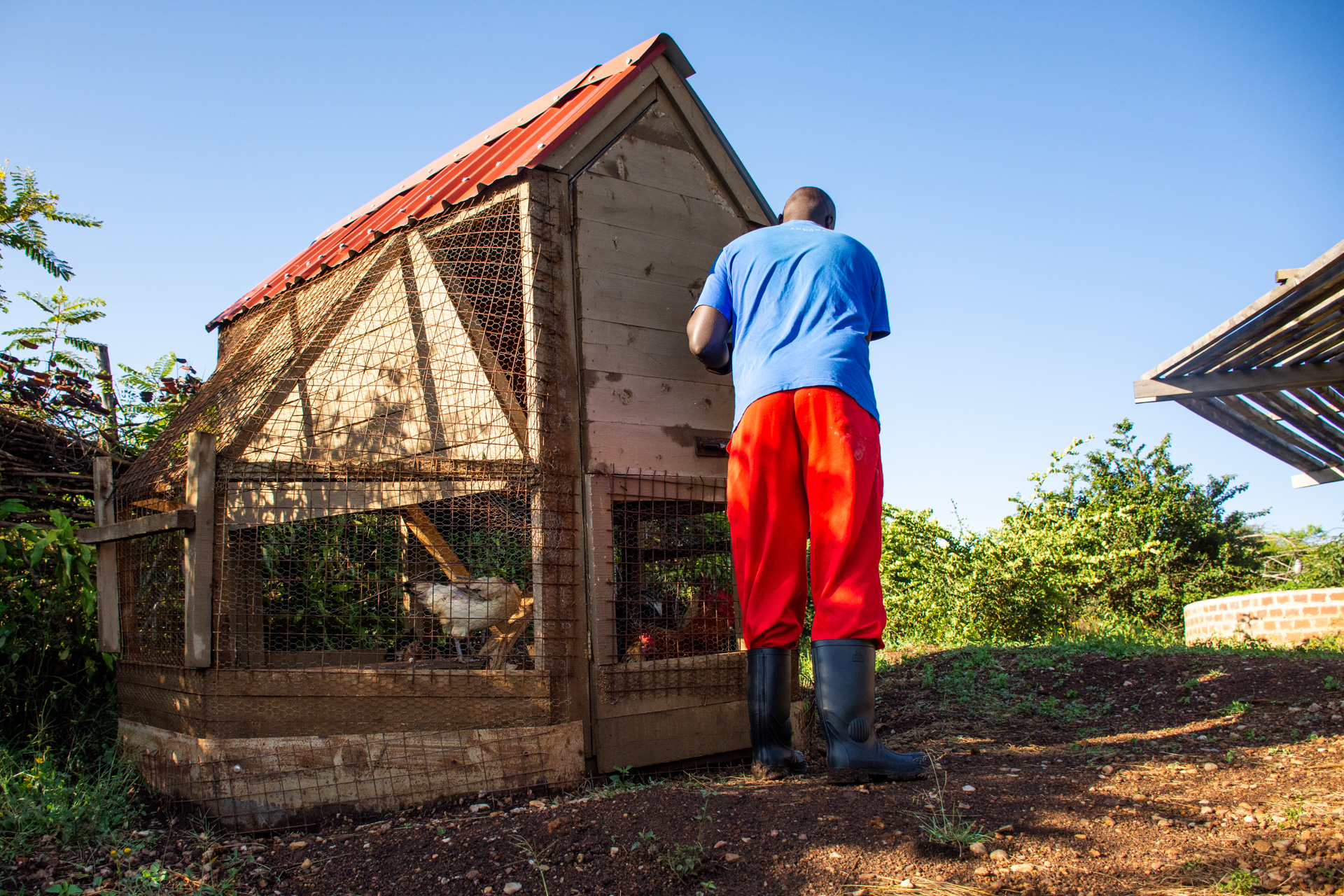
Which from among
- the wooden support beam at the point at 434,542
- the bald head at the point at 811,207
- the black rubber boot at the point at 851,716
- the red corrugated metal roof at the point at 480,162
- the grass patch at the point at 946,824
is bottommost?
the grass patch at the point at 946,824

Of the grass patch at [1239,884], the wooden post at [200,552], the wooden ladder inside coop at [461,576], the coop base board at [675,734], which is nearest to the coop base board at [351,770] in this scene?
the coop base board at [675,734]

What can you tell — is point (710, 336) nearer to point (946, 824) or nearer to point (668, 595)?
point (668, 595)

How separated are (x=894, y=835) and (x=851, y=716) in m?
0.67

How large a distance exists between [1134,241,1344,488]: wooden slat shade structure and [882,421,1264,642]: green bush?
2501mm

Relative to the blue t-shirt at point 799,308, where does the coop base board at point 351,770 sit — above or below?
below

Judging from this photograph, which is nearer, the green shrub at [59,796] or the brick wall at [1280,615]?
the green shrub at [59,796]

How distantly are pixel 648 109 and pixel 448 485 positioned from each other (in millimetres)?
2189

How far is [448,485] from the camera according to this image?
3773 millimetres

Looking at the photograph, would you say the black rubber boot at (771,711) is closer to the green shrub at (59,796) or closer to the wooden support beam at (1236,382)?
the green shrub at (59,796)

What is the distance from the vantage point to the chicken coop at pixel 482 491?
3.52m

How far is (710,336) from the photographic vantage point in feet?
12.2

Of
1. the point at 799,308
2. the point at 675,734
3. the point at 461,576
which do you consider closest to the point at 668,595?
the point at 675,734

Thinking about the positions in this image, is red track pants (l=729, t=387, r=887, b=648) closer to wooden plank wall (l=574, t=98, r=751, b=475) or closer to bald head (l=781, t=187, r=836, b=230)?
wooden plank wall (l=574, t=98, r=751, b=475)

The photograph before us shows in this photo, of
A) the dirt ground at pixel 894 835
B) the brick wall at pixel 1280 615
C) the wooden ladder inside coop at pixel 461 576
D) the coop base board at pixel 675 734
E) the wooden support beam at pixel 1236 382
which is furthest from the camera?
the brick wall at pixel 1280 615
